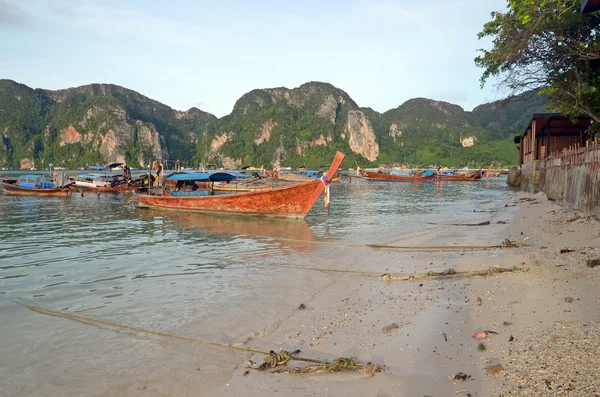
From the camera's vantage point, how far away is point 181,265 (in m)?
9.54

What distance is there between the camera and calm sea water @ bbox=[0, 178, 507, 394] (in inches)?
238

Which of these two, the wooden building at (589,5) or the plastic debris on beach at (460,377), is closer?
the plastic debris on beach at (460,377)

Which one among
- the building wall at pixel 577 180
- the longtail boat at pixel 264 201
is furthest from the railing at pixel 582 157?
the longtail boat at pixel 264 201

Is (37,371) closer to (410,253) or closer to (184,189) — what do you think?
(410,253)

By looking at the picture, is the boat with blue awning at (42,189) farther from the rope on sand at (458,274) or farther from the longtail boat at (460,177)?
the longtail boat at (460,177)

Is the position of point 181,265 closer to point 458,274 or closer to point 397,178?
point 458,274

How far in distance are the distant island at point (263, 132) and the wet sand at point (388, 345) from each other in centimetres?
12726

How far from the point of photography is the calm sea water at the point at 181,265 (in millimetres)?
6039

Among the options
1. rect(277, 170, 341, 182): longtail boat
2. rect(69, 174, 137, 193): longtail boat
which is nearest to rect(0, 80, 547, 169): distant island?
rect(277, 170, 341, 182): longtail boat

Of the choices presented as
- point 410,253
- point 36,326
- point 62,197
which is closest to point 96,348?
point 36,326

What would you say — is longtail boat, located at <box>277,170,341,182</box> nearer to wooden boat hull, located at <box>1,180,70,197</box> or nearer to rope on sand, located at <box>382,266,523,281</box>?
wooden boat hull, located at <box>1,180,70,197</box>

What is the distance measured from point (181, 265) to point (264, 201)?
9589 millimetres

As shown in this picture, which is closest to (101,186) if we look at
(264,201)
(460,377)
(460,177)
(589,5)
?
(264,201)

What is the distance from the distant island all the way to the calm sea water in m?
121
